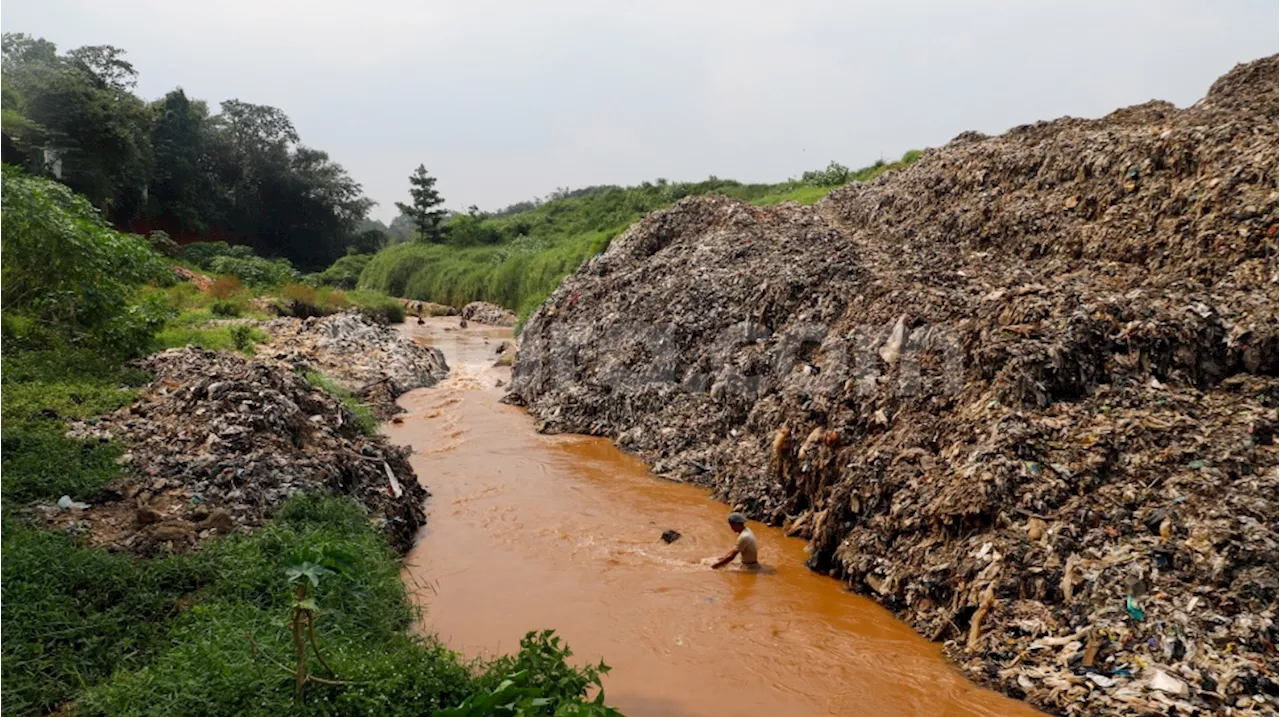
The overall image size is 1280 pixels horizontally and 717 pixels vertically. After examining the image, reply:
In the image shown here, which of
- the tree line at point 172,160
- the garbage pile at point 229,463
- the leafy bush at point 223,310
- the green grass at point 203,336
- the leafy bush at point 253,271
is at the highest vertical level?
the tree line at point 172,160

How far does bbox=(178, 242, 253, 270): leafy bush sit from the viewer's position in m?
33.6

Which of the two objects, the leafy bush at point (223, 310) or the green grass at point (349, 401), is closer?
the green grass at point (349, 401)

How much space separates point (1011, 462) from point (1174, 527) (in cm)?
116

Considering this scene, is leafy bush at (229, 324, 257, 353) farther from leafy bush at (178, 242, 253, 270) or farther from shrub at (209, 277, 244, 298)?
leafy bush at (178, 242, 253, 270)

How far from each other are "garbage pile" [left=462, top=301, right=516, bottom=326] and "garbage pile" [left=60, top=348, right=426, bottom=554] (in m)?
20.8

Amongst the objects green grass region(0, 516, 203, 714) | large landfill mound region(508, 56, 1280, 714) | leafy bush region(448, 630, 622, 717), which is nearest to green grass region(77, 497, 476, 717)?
green grass region(0, 516, 203, 714)

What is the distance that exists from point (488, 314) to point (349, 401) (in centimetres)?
1864

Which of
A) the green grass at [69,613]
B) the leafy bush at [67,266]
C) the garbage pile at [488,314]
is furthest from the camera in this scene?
the garbage pile at [488,314]

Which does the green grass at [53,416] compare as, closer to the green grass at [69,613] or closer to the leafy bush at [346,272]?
the green grass at [69,613]

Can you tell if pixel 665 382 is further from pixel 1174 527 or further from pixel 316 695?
pixel 316 695

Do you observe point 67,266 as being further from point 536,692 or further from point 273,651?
point 536,692

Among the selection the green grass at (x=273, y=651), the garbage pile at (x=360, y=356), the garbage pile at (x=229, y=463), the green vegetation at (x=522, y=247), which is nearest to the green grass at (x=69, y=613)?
the green grass at (x=273, y=651)

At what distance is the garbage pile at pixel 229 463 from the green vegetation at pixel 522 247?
17100 mm

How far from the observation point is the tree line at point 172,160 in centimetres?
2847
